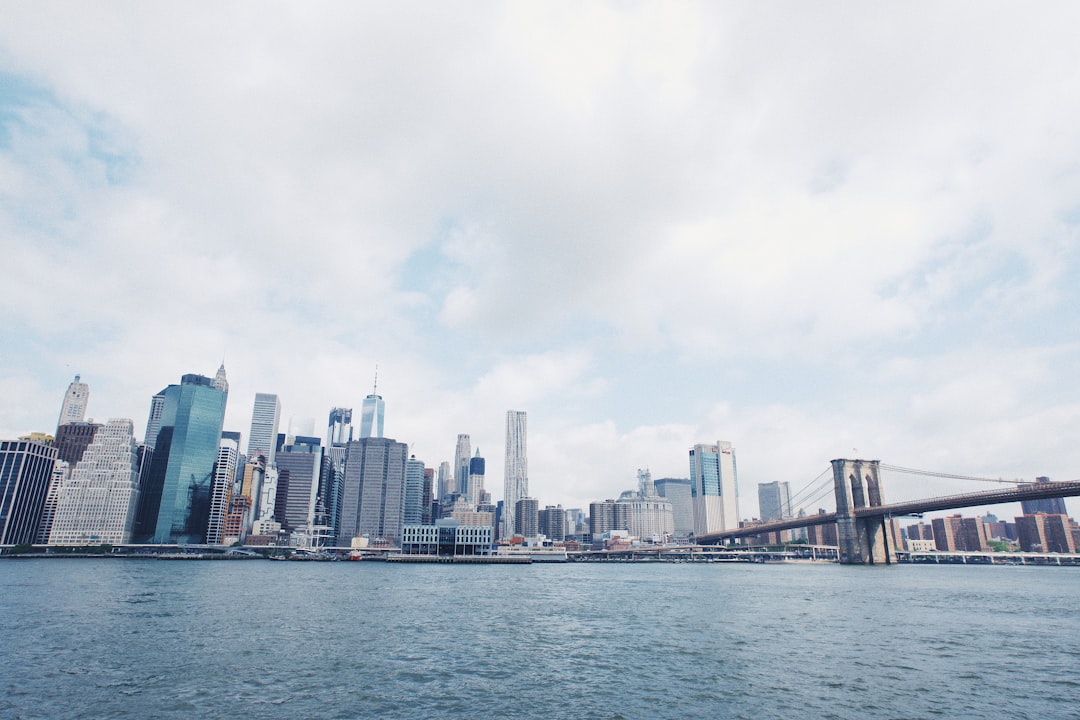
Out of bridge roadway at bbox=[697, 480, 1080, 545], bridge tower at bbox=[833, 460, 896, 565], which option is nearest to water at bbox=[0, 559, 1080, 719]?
bridge roadway at bbox=[697, 480, 1080, 545]

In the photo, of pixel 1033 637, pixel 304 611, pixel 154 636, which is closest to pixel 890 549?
pixel 1033 637

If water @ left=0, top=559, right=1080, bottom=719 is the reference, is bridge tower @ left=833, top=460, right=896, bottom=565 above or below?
above

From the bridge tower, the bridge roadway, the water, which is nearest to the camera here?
the water

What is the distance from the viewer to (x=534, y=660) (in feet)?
110

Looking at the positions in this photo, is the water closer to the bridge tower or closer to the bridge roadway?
the bridge roadway

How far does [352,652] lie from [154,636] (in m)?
15.2

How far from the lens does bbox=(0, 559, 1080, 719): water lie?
81.0 ft

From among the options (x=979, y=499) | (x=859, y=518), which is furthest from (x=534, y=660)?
(x=859, y=518)

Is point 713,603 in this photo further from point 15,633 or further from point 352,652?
point 15,633

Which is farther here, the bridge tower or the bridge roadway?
the bridge tower

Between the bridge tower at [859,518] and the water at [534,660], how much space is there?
92.9 meters

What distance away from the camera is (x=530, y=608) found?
194 feet

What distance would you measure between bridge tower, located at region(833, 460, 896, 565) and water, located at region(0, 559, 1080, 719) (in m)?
92.9

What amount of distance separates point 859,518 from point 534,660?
143116 mm
